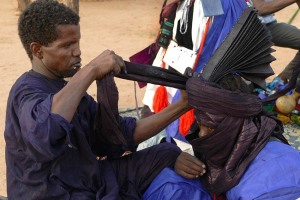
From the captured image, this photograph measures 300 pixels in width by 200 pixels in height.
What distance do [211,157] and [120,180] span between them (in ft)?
1.88

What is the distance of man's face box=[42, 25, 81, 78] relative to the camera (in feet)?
7.37

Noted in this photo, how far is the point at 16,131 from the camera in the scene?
217 centimetres

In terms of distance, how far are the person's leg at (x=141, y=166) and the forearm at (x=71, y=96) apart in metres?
0.74

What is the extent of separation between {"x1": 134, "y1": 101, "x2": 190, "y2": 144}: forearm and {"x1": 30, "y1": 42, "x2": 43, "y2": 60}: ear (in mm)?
713

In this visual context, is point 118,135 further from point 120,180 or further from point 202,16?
point 202,16

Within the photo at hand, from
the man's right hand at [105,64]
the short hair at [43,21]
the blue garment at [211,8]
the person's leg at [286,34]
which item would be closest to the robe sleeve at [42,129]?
the man's right hand at [105,64]

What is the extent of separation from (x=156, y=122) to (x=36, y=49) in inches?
31.5

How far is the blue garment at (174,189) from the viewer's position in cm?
242

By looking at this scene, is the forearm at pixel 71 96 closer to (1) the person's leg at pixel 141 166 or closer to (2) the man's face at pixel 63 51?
(2) the man's face at pixel 63 51

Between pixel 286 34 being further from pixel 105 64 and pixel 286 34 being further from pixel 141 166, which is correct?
pixel 105 64

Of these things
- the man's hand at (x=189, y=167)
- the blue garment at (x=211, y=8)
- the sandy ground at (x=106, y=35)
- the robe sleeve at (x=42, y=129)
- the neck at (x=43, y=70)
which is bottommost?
the sandy ground at (x=106, y=35)

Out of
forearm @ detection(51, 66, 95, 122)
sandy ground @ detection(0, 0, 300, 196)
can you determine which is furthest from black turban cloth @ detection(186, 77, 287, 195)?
sandy ground @ detection(0, 0, 300, 196)

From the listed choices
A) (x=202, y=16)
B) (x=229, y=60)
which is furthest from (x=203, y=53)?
(x=229, y=60)

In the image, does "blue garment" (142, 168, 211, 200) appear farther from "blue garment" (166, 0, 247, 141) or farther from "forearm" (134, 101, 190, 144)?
"blue garment" (166, 0, 247, 141)
